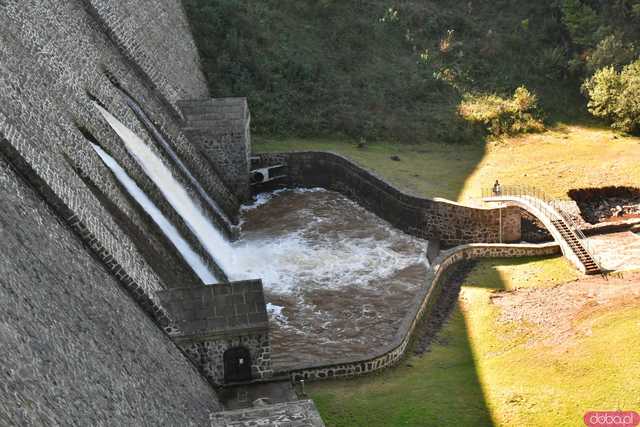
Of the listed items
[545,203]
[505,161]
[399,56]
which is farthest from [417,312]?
[399,56]

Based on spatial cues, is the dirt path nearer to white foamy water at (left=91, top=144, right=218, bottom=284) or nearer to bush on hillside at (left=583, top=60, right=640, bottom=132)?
white foamy water at (left=91, top=144, right=218, bottom=284)

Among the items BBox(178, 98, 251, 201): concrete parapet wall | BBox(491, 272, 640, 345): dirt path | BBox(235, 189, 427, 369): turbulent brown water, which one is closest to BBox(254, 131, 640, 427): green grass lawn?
BBox(491, 272, 640, 345): dirt path

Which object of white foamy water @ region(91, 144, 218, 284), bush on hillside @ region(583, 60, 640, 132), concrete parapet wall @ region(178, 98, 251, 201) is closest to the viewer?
white foamy water @ region(91, 144, 218, 284)

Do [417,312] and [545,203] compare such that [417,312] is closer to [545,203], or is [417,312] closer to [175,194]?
[175,194]

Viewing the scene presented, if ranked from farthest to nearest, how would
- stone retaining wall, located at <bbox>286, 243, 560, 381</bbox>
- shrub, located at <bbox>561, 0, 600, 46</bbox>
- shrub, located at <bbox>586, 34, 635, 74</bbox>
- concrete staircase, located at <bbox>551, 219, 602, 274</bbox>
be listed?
shrub, located at <bbox>561, 0, 600, 46</bbox>
shrub, located at <bbox>586, 34, 635, 74</bbox>
concrete staircase, located at <bbox>551, 219, 602, 274</bbox>
stone retaining wall, located at <bbox>286, 243, 560, 381</bbox>

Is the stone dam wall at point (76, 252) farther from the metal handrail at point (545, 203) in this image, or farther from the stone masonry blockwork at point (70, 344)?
the metal handrail at point (545, 203)

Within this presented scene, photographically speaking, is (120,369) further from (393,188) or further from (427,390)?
(393,188)
